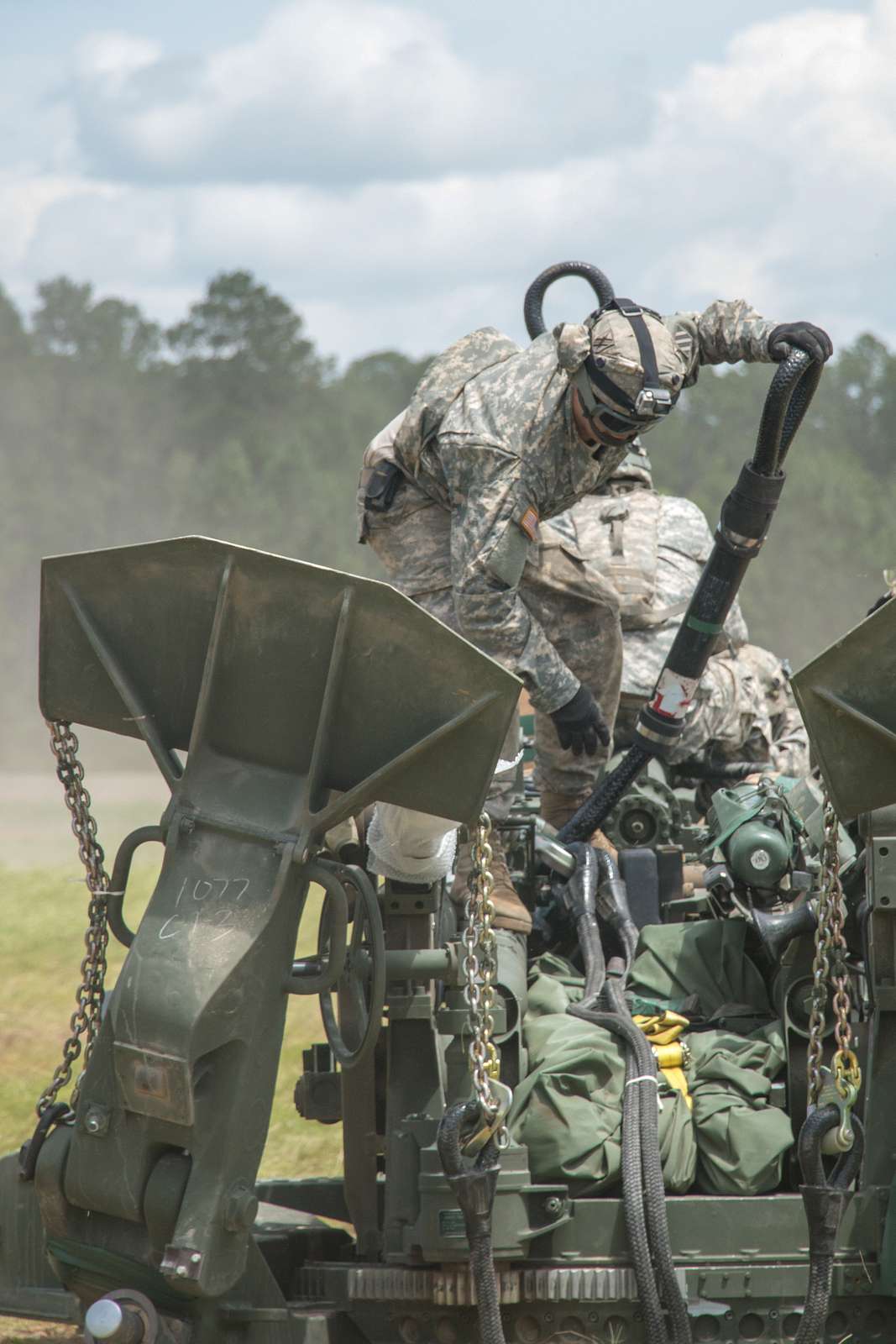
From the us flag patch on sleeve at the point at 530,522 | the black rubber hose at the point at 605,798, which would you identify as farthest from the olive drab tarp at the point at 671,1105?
the us flag patch on sleeve at the point at 530,522

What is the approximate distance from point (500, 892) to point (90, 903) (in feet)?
4.75

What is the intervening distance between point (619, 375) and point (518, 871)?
1605 mm

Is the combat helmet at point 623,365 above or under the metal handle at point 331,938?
above

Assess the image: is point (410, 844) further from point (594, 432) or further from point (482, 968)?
point (594, 432)

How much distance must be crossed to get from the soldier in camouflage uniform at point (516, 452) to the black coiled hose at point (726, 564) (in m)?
0.15

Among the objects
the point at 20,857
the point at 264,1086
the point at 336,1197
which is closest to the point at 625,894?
the point at 336,1197

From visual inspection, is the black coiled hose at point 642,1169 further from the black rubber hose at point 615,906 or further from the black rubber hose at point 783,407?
the black rubber hose at point 783,407

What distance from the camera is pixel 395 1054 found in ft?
15.3

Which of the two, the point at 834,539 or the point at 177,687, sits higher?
the point at 834,539

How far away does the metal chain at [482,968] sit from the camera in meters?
4.18

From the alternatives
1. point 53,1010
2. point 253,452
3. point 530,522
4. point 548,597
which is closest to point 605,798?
point 548,597

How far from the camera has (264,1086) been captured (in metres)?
4.15

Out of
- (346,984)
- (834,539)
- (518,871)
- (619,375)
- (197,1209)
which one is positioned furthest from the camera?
(834,539)

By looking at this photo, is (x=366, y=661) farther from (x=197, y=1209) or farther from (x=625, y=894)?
(x=625, y=894)
